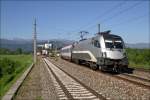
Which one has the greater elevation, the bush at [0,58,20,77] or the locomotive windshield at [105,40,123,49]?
the locomotive windshield at [105,40,123,49]

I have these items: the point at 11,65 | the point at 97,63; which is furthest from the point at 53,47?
the point at 97,63

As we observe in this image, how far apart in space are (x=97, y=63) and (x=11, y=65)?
31.6 metres

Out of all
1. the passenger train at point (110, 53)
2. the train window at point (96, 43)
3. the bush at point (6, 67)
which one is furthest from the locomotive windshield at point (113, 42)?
the bush at point (6, 67)

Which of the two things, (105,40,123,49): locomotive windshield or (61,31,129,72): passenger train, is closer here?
(61,31,129,72): passenger train

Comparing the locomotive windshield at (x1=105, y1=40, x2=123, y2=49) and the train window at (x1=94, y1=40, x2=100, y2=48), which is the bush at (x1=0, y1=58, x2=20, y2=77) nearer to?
the train window at (x1=94, y1=40, x2=100, y2=48)

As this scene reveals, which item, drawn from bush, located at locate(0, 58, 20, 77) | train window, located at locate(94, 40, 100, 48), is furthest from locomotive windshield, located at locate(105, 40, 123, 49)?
bush, located at locate(0, 58, 20, 77)

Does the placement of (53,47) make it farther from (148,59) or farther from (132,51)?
(148,59)

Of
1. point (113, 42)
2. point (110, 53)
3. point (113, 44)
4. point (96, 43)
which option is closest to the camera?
point (110, 53)

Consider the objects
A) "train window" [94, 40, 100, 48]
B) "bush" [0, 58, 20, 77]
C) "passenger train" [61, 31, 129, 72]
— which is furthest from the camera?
"bush" [0, 58, 20, 77]

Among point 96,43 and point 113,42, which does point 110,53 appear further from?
point 96,43

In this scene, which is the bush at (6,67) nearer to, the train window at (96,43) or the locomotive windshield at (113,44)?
the train window at (96,43)

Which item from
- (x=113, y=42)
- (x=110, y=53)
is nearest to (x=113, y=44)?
(x=113, y=42)

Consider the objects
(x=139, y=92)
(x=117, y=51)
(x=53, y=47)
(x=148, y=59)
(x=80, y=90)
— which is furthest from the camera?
(x=53, y=47)

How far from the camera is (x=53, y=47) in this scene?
4963 inches
